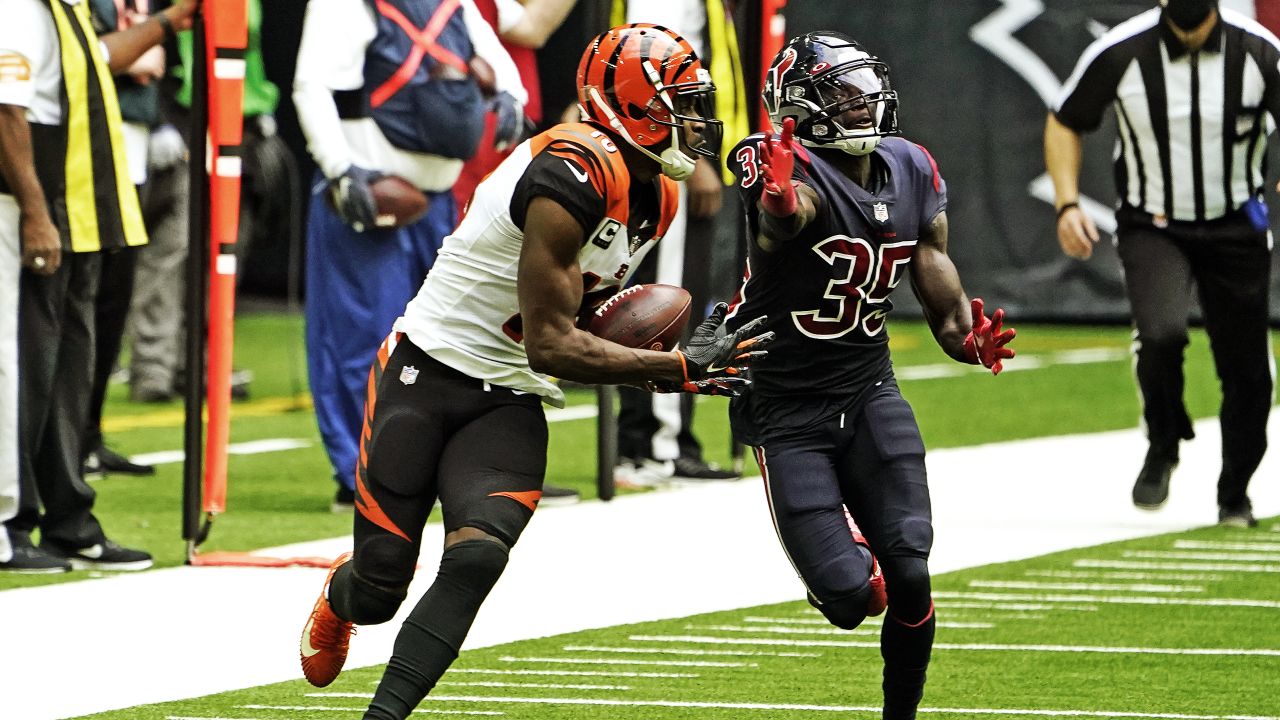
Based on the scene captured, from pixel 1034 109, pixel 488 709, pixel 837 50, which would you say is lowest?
pixel 1034 109

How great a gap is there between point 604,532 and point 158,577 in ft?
5.72

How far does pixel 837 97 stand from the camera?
17.5 feet

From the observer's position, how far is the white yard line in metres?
5.90

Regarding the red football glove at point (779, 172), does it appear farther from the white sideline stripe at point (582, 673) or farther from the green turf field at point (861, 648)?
the white sideline stripe at point (582, 673)

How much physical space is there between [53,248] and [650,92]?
2.67 m

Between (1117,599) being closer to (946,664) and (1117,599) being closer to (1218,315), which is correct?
(946,664)

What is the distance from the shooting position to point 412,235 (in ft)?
27.7

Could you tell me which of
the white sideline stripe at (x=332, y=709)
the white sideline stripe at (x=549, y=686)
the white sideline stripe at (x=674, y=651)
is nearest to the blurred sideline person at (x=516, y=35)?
the white sideline stripe at (x=674, y=651)

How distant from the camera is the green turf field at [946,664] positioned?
18.0 ft

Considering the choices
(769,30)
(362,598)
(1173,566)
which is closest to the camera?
(362,598)

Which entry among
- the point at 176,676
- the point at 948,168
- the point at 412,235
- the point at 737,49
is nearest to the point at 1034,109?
the point at 948,168

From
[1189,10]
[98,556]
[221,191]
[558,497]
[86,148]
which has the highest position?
[1189,10]

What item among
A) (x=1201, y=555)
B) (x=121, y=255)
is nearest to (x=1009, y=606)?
(x=1201, y=555)

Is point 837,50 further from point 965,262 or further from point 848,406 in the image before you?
point 965,262
